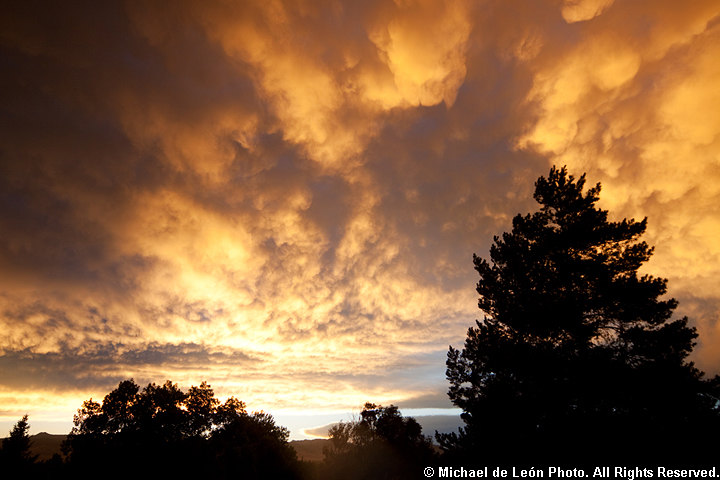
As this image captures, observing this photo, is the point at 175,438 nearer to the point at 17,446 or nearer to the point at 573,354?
the point at 17,446

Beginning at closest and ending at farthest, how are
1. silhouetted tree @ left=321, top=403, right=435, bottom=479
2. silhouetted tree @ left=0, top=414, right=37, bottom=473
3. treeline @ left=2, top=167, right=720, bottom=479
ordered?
treeline @ left=2, top=167, right=720, bottom=479, silhouetted tree @ left=0, top=414, right=37, bottom=473, silhouetted tree @ left=321, top=403, right=435, bottom=479

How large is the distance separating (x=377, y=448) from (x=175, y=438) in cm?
2724

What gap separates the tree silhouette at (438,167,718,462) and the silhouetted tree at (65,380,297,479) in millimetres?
28532

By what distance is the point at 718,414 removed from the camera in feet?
35.7

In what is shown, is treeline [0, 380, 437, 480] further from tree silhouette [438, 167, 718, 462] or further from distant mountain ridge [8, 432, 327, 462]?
distant mountain ridge [8, 432, 327, 462]

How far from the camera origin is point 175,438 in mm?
35094

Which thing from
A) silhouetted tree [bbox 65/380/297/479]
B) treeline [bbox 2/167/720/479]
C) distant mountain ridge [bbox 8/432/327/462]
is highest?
treeline [bbox 2/167/720/479]

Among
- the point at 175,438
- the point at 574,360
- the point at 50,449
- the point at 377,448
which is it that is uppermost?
the point at 574,360

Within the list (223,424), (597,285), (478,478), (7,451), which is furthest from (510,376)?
(7,451)

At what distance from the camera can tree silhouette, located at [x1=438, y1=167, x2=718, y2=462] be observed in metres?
10.8

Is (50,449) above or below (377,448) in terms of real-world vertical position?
below

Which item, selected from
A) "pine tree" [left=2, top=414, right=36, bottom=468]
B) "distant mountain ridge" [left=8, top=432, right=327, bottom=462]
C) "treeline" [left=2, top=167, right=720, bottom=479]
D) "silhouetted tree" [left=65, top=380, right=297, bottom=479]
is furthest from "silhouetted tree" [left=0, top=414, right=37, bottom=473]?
"distant mountain ridge" [left=8, top=432, right=327, bottom=462]

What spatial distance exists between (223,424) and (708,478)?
45686 millimetres

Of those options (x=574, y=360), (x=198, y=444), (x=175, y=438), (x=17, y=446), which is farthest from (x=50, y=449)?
(x=574, y=360)
